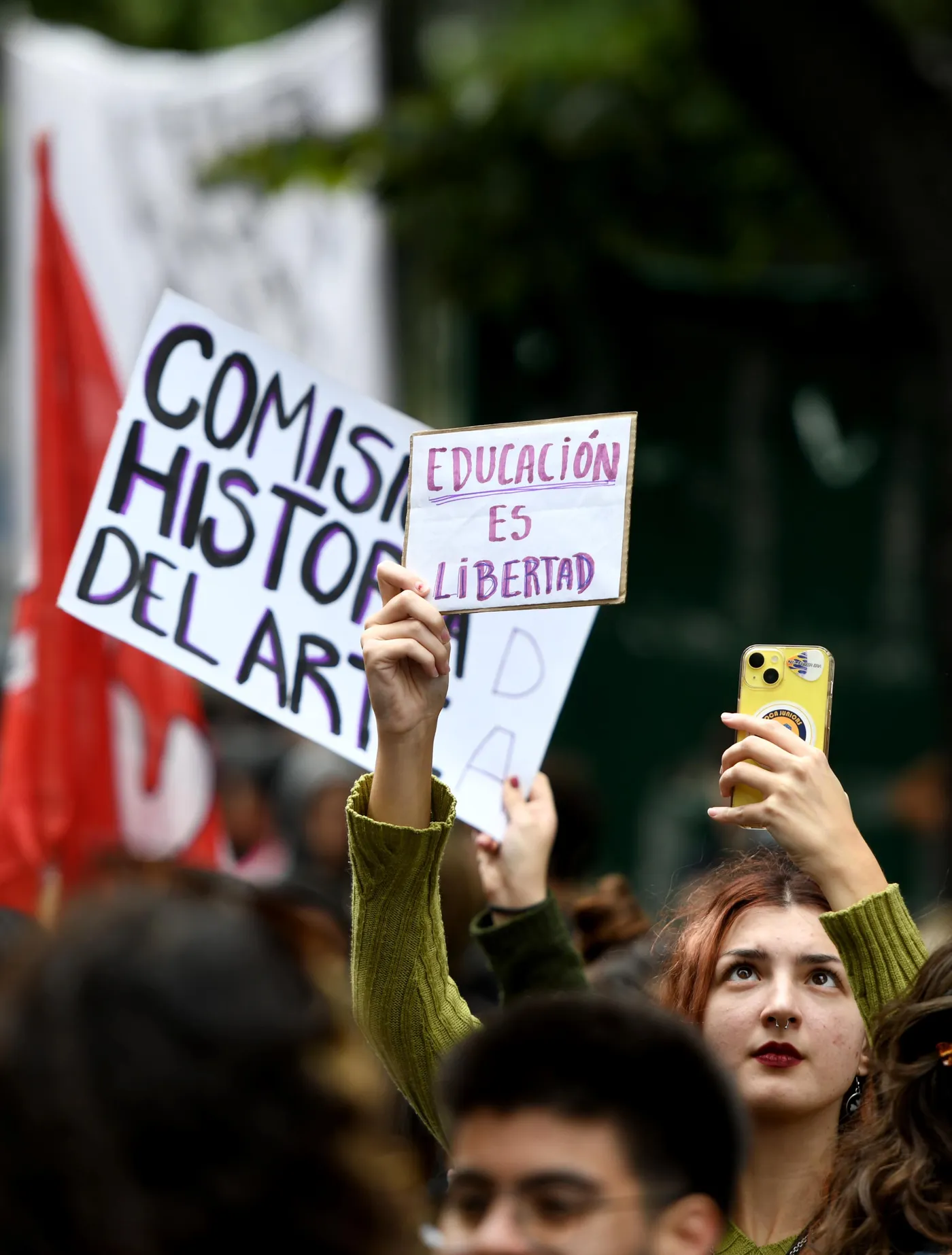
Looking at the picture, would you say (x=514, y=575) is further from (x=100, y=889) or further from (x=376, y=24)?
(x=376, y=24)

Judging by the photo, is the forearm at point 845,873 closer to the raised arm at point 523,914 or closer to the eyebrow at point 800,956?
the eyebrow at point 800,956

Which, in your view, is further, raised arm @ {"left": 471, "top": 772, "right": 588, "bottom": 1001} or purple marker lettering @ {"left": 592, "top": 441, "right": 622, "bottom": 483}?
raised arm @ {"left": 471, "top": 772, "right": 588, "bottom": 1001}

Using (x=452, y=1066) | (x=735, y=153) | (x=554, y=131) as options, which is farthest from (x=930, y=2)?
(x=452, y=1066)

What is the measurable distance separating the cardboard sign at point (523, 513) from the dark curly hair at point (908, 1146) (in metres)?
0.70

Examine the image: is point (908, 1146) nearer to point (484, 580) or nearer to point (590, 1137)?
point (590, 1137)

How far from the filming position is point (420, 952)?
94.9 inches

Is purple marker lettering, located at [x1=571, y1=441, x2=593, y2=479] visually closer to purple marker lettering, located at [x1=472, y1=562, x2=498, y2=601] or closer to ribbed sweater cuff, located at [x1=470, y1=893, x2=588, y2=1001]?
purple marker lettering, located at [x1=472, y1=562, x2=498, y2=601]

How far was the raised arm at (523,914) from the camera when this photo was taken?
2.87 m

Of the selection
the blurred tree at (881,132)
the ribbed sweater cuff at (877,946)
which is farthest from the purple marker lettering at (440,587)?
the blurred tree at (881,132)

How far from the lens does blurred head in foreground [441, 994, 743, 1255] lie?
170cm

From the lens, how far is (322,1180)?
1.33 m

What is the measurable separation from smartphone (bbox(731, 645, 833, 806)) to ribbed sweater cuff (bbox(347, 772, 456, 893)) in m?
0.41

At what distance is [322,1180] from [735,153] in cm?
660

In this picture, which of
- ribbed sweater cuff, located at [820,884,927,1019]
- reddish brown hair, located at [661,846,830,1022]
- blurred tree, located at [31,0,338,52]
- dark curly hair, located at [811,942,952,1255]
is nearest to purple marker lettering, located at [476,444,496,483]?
reddish brown hair, located at [661,846,830,1022]
